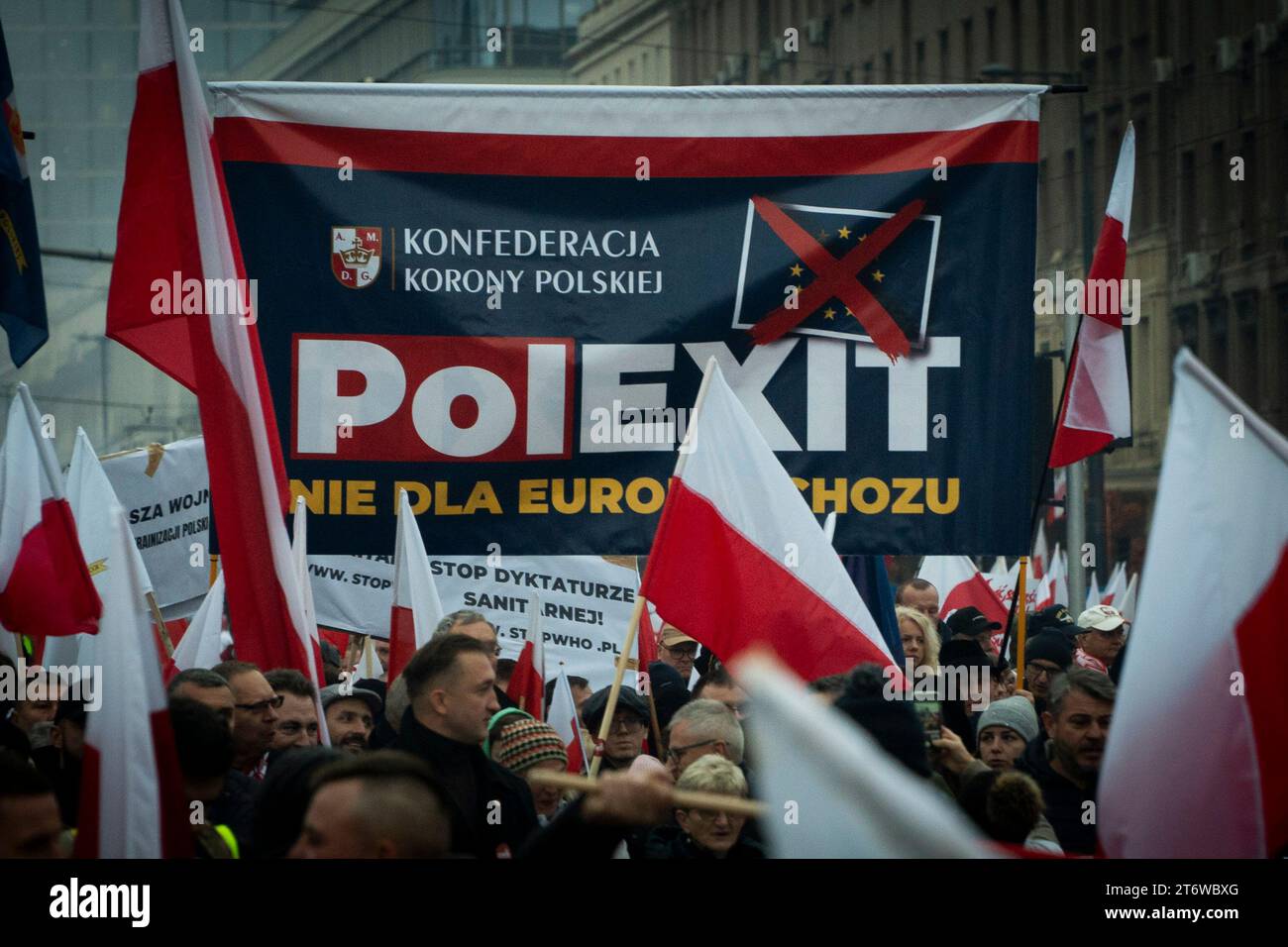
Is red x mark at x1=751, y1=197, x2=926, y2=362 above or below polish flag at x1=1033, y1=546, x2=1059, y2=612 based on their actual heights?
above

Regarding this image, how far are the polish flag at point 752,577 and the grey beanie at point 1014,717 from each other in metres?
0.56

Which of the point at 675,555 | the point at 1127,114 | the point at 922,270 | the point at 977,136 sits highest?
the point at 1127,114

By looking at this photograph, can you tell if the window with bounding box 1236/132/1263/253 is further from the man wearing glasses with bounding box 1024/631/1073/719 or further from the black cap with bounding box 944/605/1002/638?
the man wearing glasses with bounding box 1024/631/1073/719

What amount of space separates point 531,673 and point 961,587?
5.87 m

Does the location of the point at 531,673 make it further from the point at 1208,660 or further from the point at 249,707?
the point at 1208,660

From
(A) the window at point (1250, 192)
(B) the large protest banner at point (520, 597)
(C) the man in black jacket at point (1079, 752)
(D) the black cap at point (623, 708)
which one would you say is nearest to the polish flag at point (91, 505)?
(B) the large protest banner at point (520, 597)

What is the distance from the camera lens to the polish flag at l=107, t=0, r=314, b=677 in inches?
234

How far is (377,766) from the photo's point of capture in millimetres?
3469

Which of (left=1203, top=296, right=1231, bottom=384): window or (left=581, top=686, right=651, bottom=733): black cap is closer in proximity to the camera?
(left=581, top=686, right=651, bottom=733): black cap

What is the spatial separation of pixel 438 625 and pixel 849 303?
2033mm

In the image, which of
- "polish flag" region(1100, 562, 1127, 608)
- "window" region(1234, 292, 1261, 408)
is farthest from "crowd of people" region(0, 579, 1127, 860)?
"window" region(1234, 292, 1261, 408)

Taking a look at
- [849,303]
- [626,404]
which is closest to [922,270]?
[849,303]

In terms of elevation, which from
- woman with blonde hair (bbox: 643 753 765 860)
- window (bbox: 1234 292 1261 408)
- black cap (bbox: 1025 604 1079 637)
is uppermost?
window (bbox: 1234 292 1261 408)
